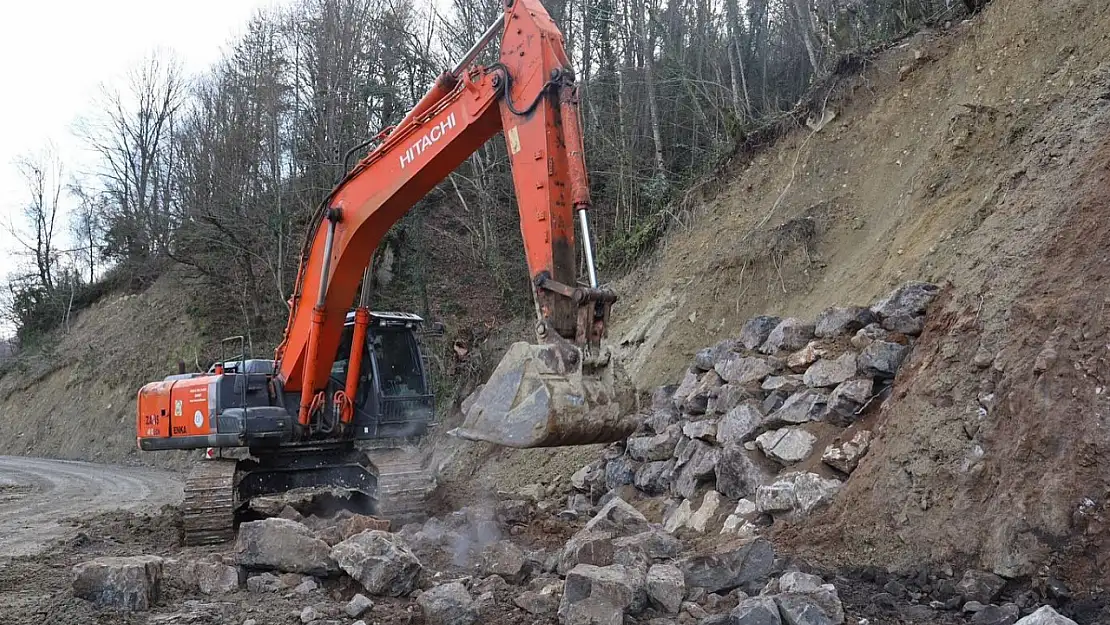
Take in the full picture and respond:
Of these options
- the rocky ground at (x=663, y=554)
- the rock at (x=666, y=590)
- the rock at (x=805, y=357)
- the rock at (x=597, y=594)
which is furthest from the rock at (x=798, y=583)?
the rock at (x=805, y=357)

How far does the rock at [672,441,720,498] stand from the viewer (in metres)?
7.25

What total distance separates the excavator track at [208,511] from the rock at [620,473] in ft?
12.0

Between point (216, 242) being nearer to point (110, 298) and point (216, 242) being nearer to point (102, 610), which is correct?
point (110, 298)

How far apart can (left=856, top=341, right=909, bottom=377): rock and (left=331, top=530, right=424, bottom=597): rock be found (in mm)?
3769

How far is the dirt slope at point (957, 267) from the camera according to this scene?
16.3 ft

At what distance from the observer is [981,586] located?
15.4 feet

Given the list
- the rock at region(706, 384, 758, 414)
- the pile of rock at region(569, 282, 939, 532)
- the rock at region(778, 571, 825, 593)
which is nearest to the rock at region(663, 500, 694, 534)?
the pile of rock at region(569, 282, 939, 532)

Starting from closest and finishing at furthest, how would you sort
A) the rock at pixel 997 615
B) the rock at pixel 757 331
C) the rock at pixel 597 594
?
1. the rock at pixel 997 615
2. the rock at pixel 597 594
3. the rock at pixel 757 331

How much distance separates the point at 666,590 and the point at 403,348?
527 cm

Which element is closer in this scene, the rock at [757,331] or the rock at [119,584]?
the rock at [119,584]

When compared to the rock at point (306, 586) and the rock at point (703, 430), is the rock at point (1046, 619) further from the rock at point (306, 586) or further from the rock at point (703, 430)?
the rock at point (306, 586)

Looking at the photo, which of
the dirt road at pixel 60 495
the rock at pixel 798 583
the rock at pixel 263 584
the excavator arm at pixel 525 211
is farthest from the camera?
the dirt road at pixel 60 495

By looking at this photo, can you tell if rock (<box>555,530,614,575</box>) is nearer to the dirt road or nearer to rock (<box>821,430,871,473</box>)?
rock (<box>821,430,871,473</box>)

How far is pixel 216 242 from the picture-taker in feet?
69.6
